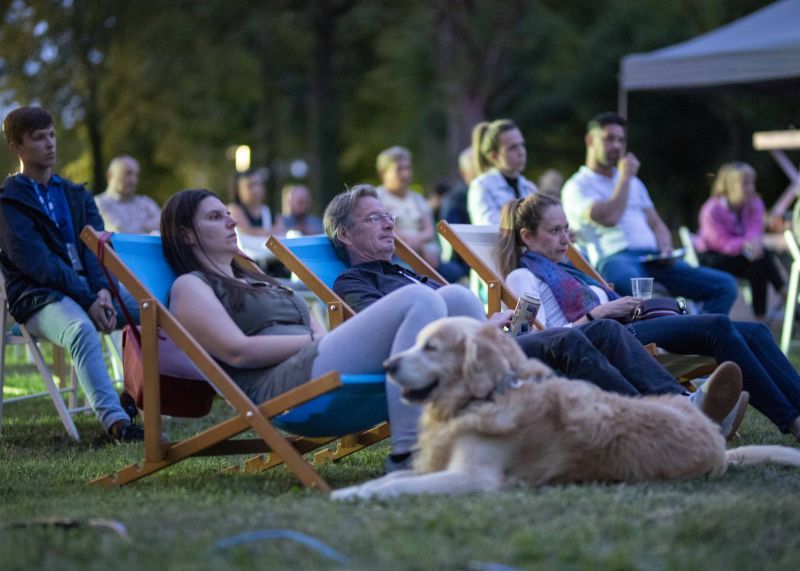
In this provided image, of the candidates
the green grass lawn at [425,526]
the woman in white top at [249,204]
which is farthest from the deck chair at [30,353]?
the woman in white top at [249,204]

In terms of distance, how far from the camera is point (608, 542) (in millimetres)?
3352

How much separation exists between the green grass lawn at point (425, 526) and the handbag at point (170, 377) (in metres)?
0.38

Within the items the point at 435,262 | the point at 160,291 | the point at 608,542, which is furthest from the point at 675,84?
the point at 608,542

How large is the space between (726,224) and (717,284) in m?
2.89

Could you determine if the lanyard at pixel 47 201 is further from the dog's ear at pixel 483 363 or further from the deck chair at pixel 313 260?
the dog's ear at pixel 483 363

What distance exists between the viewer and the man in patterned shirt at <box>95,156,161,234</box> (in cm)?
922

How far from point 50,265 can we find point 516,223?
2188 mm

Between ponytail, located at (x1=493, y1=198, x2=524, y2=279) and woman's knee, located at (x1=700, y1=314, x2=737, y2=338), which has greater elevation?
ponytail, located at (x1=493, y1=198, x2=524, y2=279)

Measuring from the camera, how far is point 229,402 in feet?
14.3

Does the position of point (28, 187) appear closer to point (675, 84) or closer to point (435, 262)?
point (435, 262)

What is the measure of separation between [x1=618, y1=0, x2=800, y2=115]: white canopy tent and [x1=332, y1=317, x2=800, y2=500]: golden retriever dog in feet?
26.8

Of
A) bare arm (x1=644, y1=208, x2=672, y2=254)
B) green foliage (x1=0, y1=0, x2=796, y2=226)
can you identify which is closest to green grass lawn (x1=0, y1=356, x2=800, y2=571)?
bare arm (x1=644, y1=208, x2=672, y2=254)

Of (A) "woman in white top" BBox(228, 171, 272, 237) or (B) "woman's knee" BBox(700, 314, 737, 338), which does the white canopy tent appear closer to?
(A) "woman in white top" BBox(228, 171, 272, 237)

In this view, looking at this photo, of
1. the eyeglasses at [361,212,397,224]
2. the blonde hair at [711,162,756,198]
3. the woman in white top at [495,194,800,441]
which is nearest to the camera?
the woman in white top at [495,194,800,441]
